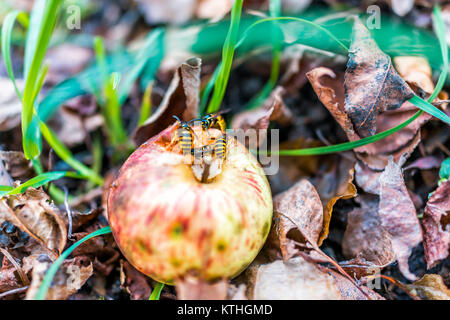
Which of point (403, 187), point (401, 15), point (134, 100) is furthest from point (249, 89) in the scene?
point (403, 187)

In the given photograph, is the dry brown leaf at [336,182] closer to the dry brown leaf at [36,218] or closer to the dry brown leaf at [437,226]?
the dry brown leaf at [437,226]

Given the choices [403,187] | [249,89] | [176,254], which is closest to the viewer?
[176,254]

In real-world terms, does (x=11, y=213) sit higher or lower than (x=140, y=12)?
lower

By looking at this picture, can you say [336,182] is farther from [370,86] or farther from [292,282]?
[292,282]

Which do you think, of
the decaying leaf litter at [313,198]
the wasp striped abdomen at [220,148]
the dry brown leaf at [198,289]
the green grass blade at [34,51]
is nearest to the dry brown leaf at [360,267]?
the decaying leaf litter at [313,198]

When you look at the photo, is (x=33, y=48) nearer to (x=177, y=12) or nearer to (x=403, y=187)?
(x=177, y=12)
